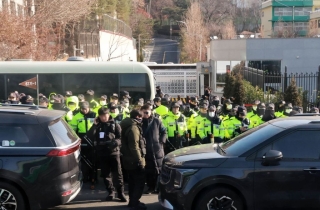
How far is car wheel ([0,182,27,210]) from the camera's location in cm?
740

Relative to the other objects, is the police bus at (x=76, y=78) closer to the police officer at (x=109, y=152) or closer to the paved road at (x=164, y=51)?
the police officer at (x=109, y=152)

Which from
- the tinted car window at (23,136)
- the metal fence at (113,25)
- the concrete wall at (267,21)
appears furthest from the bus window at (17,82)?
the concrete wall at (267,21)

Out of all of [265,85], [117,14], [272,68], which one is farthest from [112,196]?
[117,14]

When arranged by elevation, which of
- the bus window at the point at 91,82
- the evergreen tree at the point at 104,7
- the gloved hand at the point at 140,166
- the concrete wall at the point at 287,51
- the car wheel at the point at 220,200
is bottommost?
the car wheel at the point at 220,200

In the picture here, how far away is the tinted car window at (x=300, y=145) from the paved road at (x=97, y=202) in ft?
8.39

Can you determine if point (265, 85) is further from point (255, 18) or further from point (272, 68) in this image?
point (255, 18)

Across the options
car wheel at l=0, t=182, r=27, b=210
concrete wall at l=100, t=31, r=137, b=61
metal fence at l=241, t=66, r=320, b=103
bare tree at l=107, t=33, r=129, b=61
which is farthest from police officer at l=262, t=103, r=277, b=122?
bare tree at l=107, t=33, r=129, b=61

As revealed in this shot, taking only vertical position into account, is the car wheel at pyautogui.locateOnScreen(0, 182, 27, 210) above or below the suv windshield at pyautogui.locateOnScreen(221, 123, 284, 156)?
below

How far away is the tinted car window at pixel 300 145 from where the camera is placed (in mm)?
7316

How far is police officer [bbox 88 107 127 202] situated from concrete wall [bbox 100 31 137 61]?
1457 inches

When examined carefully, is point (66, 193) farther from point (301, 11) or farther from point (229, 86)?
point (301, 11)

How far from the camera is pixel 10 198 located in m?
7.42

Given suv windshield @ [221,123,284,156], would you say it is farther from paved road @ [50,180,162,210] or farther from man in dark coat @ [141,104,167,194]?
paved road @ [50,180,162,210]

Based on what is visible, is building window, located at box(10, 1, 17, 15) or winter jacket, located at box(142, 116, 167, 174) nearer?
winter jacket, located at box(142, 116, 167, 174)
